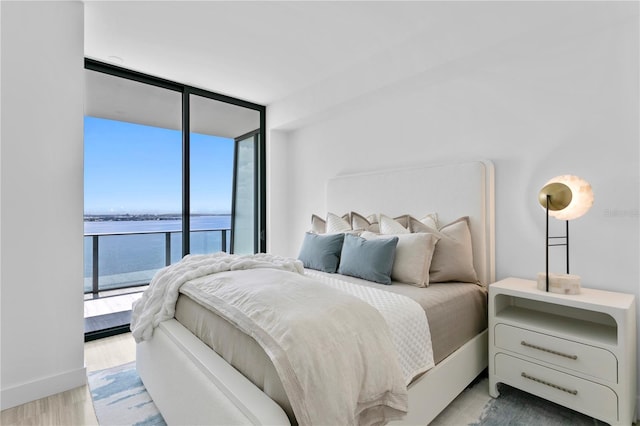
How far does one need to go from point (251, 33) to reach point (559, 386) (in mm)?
3131

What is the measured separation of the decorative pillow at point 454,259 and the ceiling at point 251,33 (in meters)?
1.58

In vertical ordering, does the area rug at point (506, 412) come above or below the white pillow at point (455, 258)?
below

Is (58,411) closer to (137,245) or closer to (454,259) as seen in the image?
(454,259)

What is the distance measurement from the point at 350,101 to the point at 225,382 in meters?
2.75

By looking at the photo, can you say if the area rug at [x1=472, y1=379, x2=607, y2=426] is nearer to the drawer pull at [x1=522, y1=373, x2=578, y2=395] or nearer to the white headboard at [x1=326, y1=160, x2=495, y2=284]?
the drawer pull at [x1=522, y1=373, x2=578, y2=395]

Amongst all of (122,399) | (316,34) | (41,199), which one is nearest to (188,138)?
(41,199)

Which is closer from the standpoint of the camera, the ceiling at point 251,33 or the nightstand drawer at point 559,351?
the nightstand drawer at point 559,351

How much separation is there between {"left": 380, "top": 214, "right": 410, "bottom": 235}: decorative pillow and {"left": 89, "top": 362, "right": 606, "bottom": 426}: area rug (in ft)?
3.86

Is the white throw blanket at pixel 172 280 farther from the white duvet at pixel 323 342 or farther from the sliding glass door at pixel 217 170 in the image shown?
the sliding glass door at pixel 217 170

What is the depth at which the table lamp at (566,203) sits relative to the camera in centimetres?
182

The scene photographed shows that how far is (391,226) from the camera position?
268 centimetres

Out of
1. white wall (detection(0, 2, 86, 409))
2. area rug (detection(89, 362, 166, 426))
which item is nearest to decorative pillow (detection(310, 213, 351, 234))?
area rug (detection(89, 362, 166, 426))

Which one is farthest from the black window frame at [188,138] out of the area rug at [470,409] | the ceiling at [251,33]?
the area rug at [470,409]

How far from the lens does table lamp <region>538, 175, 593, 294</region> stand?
1820mm
